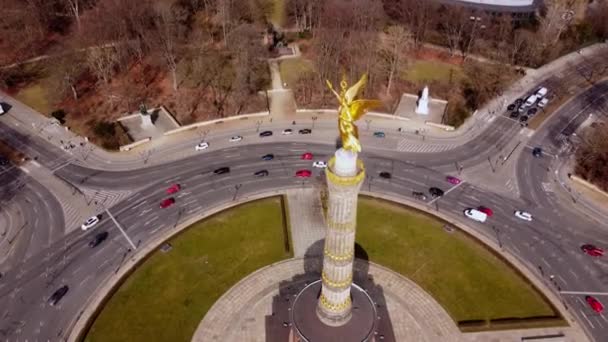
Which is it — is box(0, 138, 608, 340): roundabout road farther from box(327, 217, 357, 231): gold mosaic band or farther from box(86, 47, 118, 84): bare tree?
box(327, 217, 357, 231): gold mosaic band

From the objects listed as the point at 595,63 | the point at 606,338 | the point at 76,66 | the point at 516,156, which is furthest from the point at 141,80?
the point at 595,63

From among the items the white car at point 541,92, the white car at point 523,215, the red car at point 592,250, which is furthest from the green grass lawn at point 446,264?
the white car at point 541,92

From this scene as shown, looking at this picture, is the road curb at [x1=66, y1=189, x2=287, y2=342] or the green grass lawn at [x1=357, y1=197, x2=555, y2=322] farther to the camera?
the green grass lawn at [x1=357, y1=197, x2=555, y2=322]

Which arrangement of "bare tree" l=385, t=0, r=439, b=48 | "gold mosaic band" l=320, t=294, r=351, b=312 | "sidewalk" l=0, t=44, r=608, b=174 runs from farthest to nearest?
"bare tree" l=385, t=0, r=439, b=48
"sidewalk" l=0, t=44, r=608, b=174
"gold mosaic band" l=320, t=294, r=351, b=312

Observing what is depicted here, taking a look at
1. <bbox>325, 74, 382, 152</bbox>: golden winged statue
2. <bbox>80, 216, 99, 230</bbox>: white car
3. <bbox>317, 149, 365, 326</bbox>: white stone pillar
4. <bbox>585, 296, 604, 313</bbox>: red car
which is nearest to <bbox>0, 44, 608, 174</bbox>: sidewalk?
<bbox>80, 216, 99, 230</bbox>: white car

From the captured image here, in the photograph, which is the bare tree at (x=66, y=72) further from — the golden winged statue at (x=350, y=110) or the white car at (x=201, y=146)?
the golden winged statue at (x=350, y=110)

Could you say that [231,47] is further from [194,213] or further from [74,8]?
[194,213]

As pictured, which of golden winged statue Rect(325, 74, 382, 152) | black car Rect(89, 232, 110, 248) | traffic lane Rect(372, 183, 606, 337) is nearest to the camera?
golden winged statue Rect(325, 74, 382, 152)

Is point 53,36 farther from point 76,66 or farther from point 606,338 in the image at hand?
point 606,338
